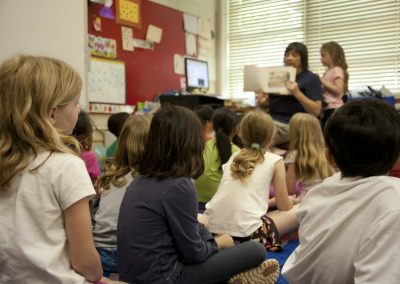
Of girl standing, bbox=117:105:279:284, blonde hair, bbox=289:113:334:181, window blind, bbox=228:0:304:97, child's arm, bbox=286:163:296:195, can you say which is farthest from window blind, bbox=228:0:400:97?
girl standing, bbox=117:105:279:284

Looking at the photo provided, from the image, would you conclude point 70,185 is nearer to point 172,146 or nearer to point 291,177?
point 172,146

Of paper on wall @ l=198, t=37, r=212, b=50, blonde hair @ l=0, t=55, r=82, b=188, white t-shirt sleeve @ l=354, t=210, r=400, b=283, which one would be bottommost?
white t-shirt sleeve @ l=354, t=210, r=400, b=283

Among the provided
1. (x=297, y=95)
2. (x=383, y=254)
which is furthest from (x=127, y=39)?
(x=383, y=254)

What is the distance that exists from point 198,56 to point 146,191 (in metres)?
3.71

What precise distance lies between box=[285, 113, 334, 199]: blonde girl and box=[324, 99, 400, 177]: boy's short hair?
134cm

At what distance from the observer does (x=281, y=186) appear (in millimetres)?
1936

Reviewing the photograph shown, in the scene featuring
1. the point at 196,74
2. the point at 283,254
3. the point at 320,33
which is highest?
the point at 320,33

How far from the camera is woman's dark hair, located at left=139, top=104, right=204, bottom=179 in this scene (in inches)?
49.2

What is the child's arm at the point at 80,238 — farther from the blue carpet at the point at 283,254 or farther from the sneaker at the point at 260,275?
the blue carpet at the point at 283,254

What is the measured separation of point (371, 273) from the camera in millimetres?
783

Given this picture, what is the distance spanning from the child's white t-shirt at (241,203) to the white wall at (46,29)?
4.98ft

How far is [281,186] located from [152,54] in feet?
8.71

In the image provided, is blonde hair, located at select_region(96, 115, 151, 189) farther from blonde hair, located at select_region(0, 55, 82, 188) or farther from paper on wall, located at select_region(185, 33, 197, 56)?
paper on wall, located at select_region(185, 33, 197, 56)

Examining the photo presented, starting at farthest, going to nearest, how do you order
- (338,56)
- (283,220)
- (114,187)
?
(338,56), (283,220), (114,187)
